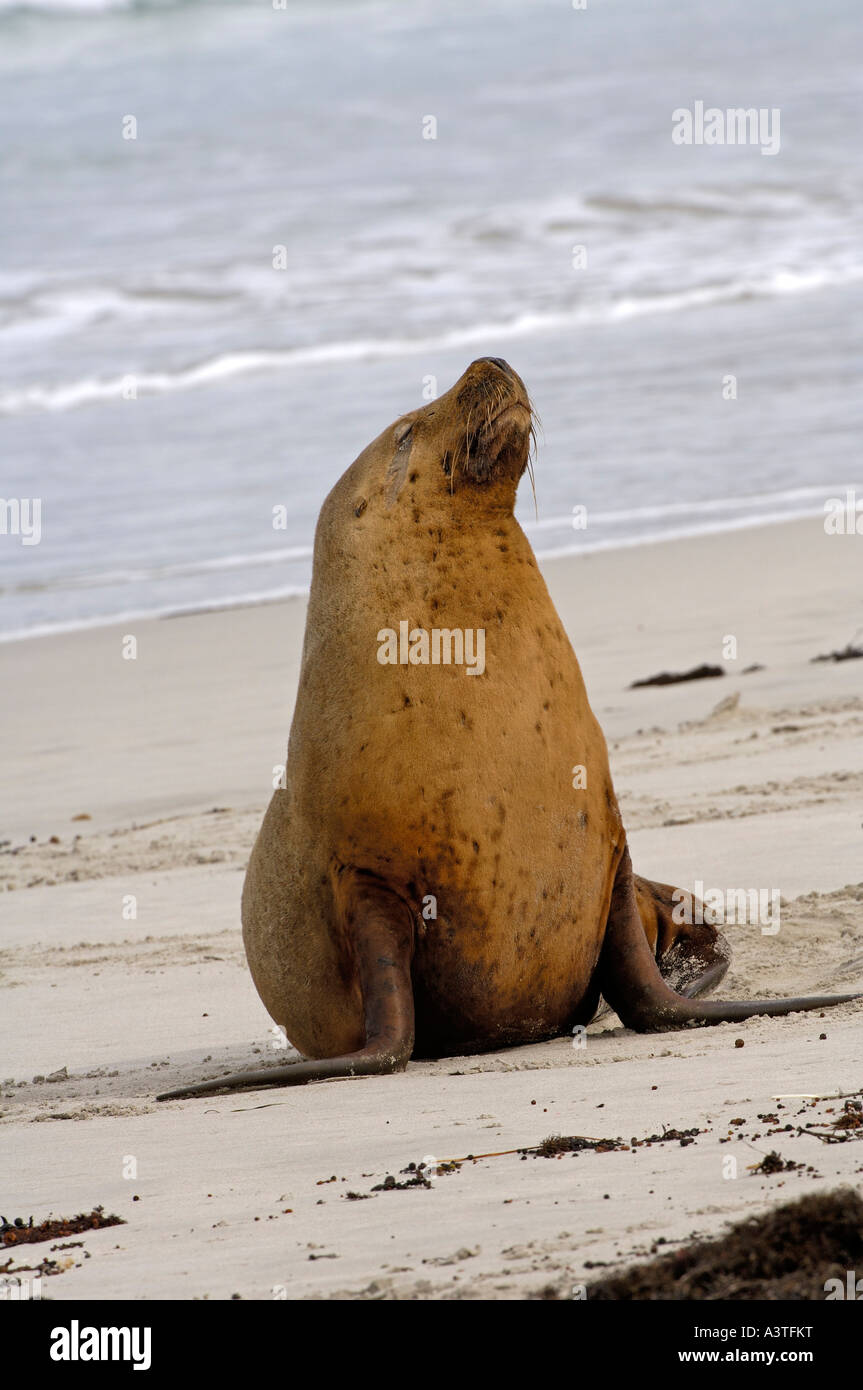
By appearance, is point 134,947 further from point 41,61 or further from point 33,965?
point 41,61

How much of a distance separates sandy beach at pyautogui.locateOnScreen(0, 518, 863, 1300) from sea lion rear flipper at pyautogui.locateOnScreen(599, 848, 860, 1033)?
9 cm

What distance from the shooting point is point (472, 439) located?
449cm

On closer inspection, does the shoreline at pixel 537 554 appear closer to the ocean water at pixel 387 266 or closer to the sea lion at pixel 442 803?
the ocean water at pixel 387 266

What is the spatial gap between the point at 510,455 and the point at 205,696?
641 centimetres

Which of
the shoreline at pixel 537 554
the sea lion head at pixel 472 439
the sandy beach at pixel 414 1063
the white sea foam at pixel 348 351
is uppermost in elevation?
the white sea foam at pixel 348 351

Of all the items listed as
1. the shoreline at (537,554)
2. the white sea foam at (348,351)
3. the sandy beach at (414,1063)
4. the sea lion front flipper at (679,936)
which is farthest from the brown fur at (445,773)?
the white sea foam at (348,351)

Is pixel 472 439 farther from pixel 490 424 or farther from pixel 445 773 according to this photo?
pixel 445 773

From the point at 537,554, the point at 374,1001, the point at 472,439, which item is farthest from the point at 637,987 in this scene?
the point at 537,554

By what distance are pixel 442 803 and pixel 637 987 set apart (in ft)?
2.43

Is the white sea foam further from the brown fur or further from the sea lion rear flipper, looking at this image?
the sea lion rear flipper

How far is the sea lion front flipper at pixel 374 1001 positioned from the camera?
4.11 metres

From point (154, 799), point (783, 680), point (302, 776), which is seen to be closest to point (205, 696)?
point (154, 799)

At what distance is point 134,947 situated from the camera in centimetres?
643

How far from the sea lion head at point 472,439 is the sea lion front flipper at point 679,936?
1.38m
